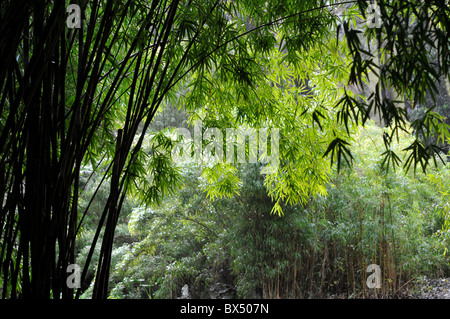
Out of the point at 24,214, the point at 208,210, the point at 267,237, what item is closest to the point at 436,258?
the point at 267,237

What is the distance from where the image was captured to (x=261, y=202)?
4.83 meters

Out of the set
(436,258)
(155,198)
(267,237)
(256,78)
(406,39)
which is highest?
(256,78)

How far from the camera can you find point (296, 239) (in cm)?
492

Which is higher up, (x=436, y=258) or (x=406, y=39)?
(x=406, y=39)

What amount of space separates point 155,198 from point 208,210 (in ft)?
10.9

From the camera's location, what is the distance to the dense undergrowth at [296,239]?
4.83 metres

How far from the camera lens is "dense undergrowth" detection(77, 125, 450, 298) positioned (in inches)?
190

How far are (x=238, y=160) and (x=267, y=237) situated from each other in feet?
7.15

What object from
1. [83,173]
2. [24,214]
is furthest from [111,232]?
[83,173]

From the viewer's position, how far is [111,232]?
1136 millimetres

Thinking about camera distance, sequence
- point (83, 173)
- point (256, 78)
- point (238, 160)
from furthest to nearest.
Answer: point (83, 173) → point (238, 160) → point (256, 78)

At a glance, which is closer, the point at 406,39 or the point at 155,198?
the point at 406,39
